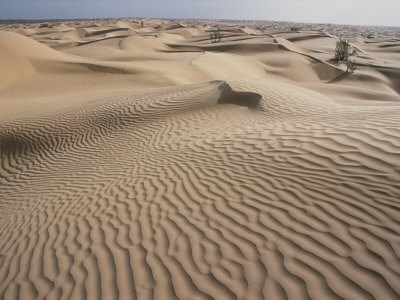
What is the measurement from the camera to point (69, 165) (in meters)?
6.20

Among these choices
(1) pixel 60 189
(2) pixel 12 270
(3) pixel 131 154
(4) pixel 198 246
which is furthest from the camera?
(3) pixel 131 154

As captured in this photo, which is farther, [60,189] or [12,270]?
[60,189]

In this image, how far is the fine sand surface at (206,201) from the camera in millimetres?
2459

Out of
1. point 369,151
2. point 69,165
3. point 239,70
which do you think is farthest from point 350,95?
point 69,165

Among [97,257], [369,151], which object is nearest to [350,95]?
[369,151]

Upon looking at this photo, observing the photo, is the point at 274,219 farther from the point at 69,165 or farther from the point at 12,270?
the point at 69,165

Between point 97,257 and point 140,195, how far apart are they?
1.21m

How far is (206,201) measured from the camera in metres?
3.60

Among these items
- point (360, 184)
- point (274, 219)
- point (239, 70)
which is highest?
point (360, 184)

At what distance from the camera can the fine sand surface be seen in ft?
8.07

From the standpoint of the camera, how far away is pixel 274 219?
9.91 feet

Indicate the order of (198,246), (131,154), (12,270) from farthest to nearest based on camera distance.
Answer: (131,154) < (12,270) < (198,246)

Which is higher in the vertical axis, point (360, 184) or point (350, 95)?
point (360, 184)

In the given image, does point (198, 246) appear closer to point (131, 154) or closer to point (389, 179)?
point (389, 179)
